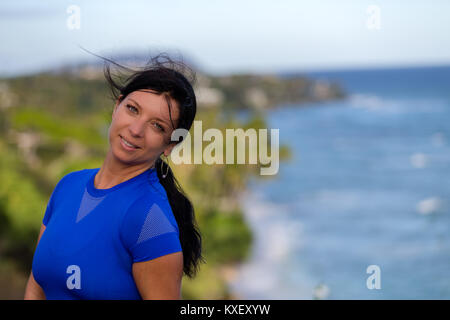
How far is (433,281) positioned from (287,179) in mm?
18432

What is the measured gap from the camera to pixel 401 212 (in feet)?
110

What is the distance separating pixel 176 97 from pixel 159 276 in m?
0.42

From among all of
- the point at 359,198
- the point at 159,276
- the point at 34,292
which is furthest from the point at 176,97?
the point at 359,198

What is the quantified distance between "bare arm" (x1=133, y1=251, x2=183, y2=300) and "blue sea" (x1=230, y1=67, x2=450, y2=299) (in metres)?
1.09

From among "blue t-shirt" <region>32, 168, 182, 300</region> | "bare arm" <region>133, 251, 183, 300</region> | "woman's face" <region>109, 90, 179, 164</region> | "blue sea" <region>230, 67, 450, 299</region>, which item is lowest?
"bare arm" <region>133, 251, 183, 300</region>

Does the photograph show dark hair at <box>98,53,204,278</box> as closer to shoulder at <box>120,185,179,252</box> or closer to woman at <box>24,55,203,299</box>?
woman at <box>24,55,203,299</box>

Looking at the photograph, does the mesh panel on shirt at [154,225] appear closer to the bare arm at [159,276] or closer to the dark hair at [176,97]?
the bare arm at [159,276]

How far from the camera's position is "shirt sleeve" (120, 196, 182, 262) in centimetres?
116

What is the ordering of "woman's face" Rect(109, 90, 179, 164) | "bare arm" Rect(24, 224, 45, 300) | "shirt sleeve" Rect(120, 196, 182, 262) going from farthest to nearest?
1. "bare arm" Rect(24, 224, 45, 300)
2. "woman's face" Rect(109, 90, 179, 164)
3. "shirt sleeve" Rect(120, 196, 182, 262)

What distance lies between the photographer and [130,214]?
1.18m

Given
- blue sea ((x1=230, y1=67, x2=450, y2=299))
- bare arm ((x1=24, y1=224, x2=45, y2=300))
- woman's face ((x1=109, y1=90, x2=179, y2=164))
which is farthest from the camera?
blue sea ((x1=230, y1=67, x2=450, y2=299))

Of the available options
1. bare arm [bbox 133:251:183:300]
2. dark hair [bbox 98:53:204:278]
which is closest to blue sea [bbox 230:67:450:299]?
dark hair [bbox 98:53:204:278]

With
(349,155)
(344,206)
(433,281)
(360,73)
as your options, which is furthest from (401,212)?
(360,73)

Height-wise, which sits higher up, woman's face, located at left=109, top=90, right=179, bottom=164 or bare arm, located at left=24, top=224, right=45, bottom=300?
woman's face, located at left=109, top=90, right=179, bottom=164
